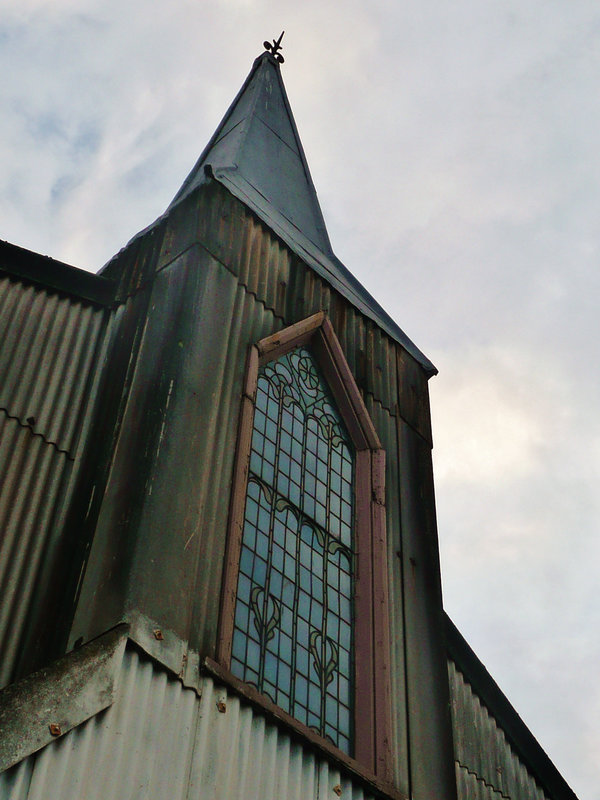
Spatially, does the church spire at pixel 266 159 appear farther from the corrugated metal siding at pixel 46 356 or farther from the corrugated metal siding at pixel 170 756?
the corrugated metal siding at pixel 170 756

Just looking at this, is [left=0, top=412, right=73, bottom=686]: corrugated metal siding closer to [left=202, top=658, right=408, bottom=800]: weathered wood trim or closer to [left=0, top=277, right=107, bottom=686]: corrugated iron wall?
[left=0, top=277, right=107, bottom=686]: corrugated iron wall

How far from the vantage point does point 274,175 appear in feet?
47.6

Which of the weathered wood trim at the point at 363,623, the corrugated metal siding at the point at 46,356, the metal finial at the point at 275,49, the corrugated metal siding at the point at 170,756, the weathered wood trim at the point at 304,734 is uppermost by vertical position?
the metal finial at the point at 275,49

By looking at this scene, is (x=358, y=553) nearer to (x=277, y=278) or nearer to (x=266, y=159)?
(x=277, y=278)

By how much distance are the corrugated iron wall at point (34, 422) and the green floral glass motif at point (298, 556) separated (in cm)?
148

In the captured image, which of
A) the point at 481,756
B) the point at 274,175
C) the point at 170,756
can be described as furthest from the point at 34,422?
the point at 274,175

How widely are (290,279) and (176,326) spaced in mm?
2070

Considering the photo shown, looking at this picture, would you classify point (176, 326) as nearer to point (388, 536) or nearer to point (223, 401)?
point (223, 401)

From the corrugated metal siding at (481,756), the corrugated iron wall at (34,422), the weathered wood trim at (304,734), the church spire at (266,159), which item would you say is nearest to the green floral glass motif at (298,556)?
the weathered wood trim at (304,734)

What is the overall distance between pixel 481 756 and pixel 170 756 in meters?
5.40

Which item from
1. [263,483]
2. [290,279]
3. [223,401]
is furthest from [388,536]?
[290,279]

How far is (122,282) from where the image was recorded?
10.4 meters

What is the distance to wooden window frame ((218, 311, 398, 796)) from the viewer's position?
312 inches

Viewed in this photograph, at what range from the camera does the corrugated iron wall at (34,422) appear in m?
7.95
